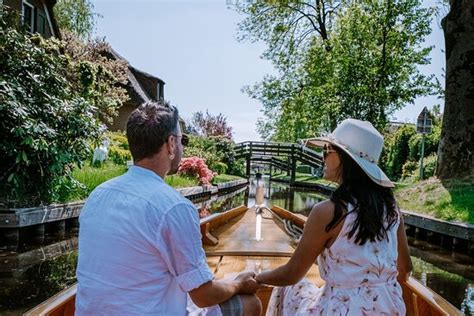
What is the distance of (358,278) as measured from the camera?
1.81 m

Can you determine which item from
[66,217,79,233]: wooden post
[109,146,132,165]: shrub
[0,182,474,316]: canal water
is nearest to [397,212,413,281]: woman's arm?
[0,182,474,316]: canal water

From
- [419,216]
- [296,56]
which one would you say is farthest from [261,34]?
[419,216]


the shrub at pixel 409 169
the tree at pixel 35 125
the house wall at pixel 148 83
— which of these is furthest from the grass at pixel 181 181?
the house wall at pixel 148 83

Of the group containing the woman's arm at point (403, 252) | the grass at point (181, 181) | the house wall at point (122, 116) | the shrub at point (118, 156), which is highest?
the house wall at point (122, 116)

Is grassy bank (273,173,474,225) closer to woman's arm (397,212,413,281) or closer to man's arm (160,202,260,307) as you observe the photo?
woman's arm (397,212,413,281)

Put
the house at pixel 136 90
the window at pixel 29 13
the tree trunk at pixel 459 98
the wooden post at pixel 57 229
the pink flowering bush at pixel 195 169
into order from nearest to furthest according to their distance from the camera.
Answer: the wooden post at pixel 57 229, the tree trunk at pixel 459 98, the window at pixel 29 13, the pink flowering bush at pixel 195 169, the house at pixel 136 90

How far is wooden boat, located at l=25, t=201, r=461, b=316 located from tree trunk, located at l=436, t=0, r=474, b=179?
6.58m

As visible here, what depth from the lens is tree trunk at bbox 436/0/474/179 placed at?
10609 millimetres

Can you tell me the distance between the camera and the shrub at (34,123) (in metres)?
7.21

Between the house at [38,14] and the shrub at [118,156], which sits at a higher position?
the house at [38,14]

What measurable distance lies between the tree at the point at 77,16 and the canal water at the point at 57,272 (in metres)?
20.0

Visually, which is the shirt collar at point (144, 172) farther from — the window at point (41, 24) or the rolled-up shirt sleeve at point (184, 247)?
the window at point (41, 24)

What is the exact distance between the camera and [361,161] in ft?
6.19

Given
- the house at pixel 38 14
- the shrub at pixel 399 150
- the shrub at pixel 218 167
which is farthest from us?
the shrub at pixel 218 167
